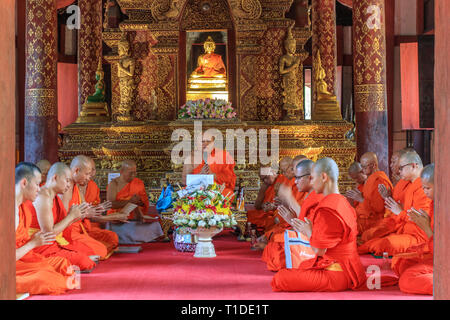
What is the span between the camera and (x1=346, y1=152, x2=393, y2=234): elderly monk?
835cm

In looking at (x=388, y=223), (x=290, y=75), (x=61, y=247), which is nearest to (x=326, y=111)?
(x=290, y=75)

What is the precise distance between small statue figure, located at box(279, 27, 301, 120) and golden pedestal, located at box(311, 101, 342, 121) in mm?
701

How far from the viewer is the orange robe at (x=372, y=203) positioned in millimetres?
8352

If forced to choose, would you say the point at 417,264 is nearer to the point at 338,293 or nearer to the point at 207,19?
the point at 338,293

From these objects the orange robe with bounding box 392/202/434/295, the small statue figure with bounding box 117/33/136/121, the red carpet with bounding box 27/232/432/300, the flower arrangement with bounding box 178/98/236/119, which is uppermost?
the small statue figure with bounding box 117/33/136/121

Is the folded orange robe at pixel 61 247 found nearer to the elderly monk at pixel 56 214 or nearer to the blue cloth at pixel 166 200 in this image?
the elderly monk at pixel 56 214

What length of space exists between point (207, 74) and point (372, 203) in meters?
5.23

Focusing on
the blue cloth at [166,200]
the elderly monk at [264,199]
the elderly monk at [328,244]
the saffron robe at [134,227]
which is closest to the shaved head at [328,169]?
the elderly monk at [328,244]

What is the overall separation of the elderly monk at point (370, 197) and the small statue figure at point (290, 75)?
3500mm

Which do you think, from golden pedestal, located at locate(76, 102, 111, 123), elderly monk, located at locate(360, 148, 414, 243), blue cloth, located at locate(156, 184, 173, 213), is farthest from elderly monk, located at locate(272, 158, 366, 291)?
golden pedestal, located at locate(76, 102, 111, 123)

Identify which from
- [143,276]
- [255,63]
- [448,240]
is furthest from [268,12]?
[448,240]

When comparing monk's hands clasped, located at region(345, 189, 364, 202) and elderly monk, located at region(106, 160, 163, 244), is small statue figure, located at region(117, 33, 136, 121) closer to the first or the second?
elderly monk, located at region(106, 160, 163, 244)

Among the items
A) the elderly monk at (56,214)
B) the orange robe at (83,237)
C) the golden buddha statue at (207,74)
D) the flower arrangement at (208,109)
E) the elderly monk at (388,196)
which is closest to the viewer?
the elderly monk at (56,214)

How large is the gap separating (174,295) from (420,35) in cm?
1270
